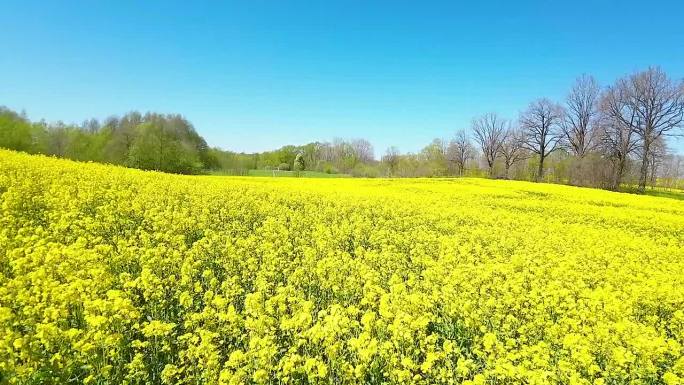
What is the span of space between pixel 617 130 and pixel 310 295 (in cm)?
5074

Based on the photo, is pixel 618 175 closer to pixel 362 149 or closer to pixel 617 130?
pixel 617 130

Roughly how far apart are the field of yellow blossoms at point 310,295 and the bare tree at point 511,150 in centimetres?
4729

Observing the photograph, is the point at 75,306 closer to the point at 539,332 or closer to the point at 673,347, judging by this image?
the point at 539,332

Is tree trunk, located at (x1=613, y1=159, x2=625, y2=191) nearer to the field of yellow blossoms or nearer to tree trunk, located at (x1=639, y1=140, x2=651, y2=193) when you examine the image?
tree trunk, located at (x1=639, y1=140, x2=651, y2=193)

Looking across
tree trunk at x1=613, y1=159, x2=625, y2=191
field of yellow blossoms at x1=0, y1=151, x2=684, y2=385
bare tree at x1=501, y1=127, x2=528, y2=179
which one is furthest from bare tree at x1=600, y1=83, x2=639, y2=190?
field of yellow blossoms at x1=0, y1=151, x2=684, y2=385

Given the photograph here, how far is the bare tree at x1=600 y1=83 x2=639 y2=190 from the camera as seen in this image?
4406 centimetres

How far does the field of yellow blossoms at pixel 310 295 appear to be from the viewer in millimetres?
4367

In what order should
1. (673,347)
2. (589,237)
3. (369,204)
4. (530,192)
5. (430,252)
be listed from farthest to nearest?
Answer: (530,192), (369,204), (589,237), (430,252), (673,347)

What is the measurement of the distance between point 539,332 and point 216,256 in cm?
642

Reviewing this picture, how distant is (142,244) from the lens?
8961 mm

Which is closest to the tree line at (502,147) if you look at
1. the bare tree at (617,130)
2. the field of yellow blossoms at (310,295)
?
the bare tree at (617,130)

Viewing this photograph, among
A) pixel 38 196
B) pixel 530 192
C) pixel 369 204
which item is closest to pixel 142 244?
pixel 38 196

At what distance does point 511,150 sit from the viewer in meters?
65.6

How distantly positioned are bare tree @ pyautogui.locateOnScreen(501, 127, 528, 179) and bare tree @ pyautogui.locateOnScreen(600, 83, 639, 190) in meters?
14.0
